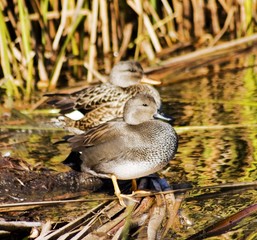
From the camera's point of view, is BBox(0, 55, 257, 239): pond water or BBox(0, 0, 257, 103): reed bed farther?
BBox(0, 0, 257, 103): reed bed

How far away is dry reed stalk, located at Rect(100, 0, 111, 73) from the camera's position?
30.1ft

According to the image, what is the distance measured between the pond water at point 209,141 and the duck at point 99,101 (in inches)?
11.4

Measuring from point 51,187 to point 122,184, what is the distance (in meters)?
0.49

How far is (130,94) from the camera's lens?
7.01m

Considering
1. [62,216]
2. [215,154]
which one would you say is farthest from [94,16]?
[62,216]

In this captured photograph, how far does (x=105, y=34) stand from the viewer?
377 inches

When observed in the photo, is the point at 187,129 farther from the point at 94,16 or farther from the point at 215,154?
the point at 94,16

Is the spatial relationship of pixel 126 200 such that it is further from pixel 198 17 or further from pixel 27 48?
pixel 198 17

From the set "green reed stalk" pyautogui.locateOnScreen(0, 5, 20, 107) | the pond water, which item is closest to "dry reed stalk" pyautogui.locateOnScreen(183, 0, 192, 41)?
the pond water

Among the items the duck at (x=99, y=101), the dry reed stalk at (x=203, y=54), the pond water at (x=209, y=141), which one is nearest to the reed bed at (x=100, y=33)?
the dry reed stalk at (x=203, y=54)

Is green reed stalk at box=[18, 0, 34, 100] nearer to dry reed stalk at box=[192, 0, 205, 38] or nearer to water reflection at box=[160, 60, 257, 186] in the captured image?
water reflection at box=[160, 60, 257, 186]

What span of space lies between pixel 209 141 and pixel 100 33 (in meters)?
3.90

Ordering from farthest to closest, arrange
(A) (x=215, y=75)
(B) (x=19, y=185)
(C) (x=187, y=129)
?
(A) (x=215, y=75) → (C) (x=187, y=129) → (B) (x=19, y=185)

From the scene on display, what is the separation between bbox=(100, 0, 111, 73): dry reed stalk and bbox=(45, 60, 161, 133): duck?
2001mm
